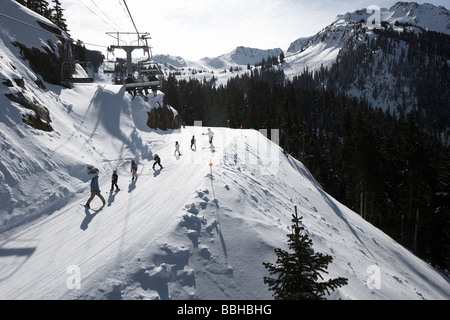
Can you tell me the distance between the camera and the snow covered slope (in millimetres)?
7305

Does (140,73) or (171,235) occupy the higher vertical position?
(140,73)

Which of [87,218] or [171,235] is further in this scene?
[87,218]

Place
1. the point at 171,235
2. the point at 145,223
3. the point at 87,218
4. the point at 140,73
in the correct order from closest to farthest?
the point at 171,235
the point at 145,223
the point at 87,218
the point at 140,73

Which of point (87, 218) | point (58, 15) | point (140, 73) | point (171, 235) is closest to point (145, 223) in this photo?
point (171, 235)

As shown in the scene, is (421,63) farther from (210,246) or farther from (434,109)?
(210,246)

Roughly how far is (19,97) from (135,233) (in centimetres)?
1471

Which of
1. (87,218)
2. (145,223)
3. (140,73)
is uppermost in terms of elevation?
(140,73)

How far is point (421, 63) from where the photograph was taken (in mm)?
193125

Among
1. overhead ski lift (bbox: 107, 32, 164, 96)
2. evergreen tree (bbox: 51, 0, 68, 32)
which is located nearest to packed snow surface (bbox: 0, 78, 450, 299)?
overhead ski lift (bbox: 107, 32, 164, 96)

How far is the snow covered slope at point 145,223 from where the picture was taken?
7305 millimetres

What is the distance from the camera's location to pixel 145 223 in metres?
9.87

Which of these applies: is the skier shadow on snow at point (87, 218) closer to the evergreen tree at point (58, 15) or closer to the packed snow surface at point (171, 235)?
the packed snow surface at point (171, 235)

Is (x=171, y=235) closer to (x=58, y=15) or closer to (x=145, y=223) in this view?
(x=145, y=223)
